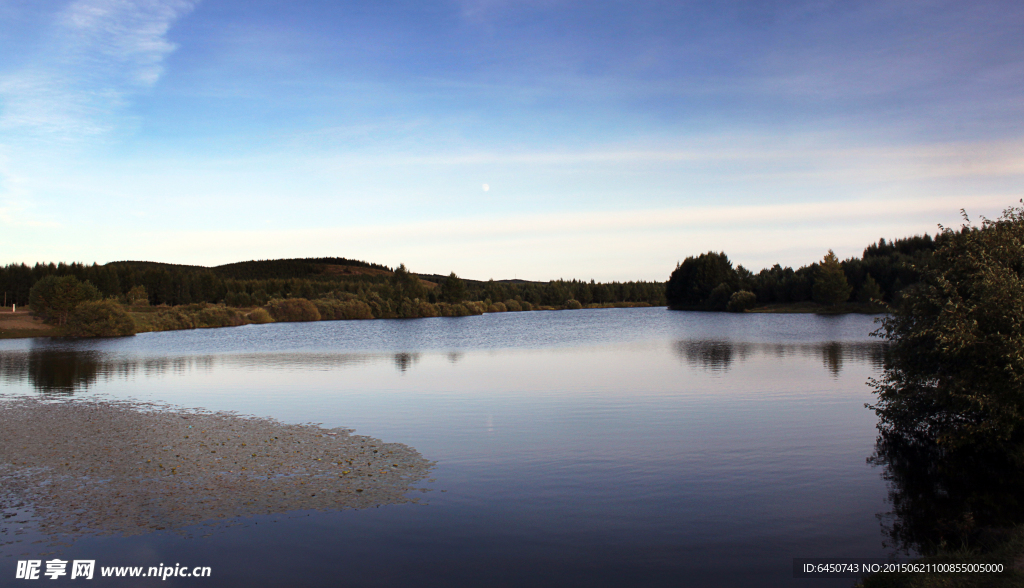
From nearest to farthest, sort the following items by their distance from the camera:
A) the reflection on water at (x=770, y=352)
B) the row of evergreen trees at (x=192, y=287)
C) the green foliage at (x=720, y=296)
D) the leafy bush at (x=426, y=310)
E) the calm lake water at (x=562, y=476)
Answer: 1. the calm lake water at (x=562, y=476)
2. the reflection on water at (x=770, y=352)
3. the row of evergreen trees at (x=192, y=287)
4. the green foliage at (x=720, y=296)
5. the leafy bush at (x=426, y=310)

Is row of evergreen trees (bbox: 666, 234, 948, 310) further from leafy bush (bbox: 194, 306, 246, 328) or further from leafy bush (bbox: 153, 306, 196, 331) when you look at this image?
leafy bush (bbox: 153, 306, 196, 331)

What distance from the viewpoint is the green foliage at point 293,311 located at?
104812 millimetres

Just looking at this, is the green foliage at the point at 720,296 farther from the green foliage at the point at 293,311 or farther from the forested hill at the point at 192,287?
the green foliage at the point at 293,311

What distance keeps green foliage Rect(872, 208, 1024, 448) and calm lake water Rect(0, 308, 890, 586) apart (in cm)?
180

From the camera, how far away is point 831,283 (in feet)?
328

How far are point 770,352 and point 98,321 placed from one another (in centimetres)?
6450

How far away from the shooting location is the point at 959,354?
12.8 metres

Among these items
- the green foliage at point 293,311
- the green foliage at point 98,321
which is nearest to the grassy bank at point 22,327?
the green foliage at point 98,321

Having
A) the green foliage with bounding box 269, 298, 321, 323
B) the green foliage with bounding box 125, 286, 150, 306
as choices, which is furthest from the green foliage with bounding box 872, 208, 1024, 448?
the green foliage with bounding box 125, 286, 150, 306

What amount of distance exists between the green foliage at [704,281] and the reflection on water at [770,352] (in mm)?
78039

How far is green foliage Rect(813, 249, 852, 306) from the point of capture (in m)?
99.4

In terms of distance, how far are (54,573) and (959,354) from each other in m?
15.9

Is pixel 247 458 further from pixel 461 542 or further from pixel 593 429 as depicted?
pixel 593 429

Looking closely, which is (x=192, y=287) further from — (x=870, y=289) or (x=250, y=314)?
(x=870, y=289)
